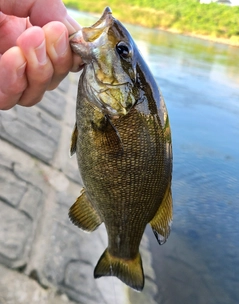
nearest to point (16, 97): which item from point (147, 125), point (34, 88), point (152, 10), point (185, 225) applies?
point (34, 88)

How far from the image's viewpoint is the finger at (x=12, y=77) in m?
1.04

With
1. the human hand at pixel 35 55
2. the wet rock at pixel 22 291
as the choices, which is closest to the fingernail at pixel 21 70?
the human hand at pixel 35 55

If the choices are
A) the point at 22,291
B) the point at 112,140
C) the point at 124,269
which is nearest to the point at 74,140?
the point at 112,140

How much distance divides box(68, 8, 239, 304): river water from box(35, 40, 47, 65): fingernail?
5.79 ft

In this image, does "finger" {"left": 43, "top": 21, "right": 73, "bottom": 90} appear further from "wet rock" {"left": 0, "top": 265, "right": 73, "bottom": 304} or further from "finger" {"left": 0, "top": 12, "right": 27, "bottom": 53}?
"wet rock" {"left": 0, "top": 265, "right": 73, "bottom": 304}

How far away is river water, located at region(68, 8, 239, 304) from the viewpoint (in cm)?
243

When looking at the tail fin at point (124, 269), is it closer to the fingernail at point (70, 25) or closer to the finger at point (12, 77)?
the finger at point (12, 77)

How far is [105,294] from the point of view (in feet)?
7.06

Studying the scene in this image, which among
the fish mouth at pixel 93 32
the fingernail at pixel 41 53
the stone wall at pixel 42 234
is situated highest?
the fish mouth at pixel 93 32

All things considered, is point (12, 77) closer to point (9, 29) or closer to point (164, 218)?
point (9, 29)

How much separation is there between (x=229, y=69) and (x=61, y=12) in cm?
694

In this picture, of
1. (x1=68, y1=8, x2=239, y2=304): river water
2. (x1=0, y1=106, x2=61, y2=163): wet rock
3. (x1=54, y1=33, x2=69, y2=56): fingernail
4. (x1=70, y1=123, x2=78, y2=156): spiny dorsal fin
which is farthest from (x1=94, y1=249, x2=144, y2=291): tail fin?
(x1=0, y1=106, x2=61, y2=163): wet rock

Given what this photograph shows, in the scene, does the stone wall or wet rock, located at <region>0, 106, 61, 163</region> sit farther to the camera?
wet rock, located at <region>0, 106, 61, 163</region>

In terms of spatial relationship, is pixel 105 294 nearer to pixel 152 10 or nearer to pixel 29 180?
pixel 29 180
